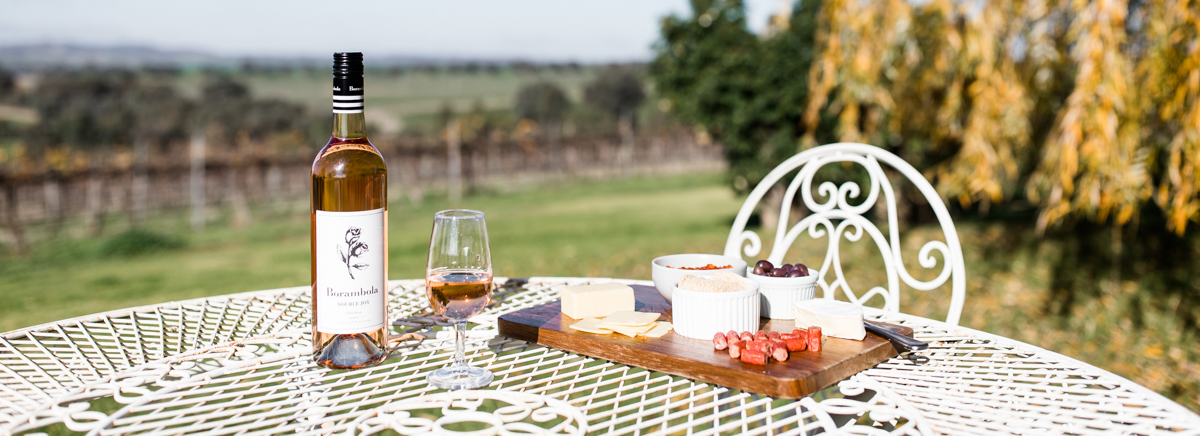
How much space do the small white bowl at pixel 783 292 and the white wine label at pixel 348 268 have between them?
651 mm

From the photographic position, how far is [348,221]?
113cm

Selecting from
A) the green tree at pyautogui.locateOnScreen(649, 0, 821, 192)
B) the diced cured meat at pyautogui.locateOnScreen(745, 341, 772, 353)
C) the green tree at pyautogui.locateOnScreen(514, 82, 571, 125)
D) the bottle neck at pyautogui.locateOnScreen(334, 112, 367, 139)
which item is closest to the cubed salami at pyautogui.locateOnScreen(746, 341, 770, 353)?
the diced cured meat at pyautogui.locateOnScreen(745, 341, 772, 353)

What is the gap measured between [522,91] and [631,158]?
381 inches

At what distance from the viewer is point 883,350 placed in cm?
125

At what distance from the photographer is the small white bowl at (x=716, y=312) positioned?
1.23 meters

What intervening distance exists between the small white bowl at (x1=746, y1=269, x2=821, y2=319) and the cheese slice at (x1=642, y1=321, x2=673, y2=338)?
20 centimetres

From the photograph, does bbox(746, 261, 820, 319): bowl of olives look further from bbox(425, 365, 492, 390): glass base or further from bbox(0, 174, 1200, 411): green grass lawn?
bbox(0, 174, 1200, 411): green grass lawn

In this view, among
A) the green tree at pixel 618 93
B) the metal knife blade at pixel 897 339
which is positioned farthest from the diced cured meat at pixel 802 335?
the green tree at pixel 618 93

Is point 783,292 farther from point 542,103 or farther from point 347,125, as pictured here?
point 542,103

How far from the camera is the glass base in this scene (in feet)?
3.67

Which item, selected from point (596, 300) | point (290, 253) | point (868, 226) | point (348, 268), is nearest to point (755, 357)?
point (596, 300)

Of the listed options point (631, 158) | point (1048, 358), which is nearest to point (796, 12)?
point (1048, 358)

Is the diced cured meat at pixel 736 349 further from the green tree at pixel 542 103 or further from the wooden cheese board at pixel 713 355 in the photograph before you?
the green tree at pixel 542 103

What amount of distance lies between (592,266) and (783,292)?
5090mm
